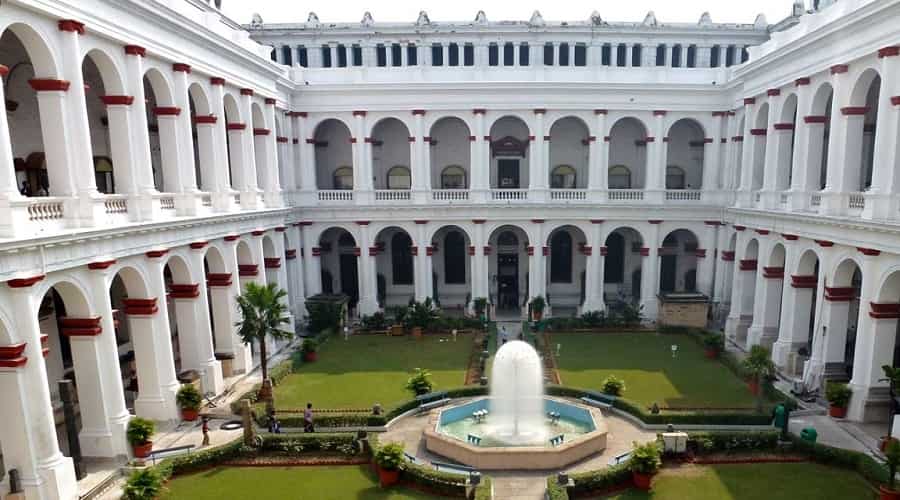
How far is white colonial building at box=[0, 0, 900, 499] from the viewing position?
1571cm

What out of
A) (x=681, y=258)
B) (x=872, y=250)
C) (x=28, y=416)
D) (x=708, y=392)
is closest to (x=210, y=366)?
(x=28, y=416)

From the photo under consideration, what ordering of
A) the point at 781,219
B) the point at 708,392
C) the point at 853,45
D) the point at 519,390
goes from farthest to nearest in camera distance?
the point at 781,219 → the point at 708,392 → the point at 853,45 → the point at 519,390

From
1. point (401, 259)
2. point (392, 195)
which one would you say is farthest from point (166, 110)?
point (401, 259)

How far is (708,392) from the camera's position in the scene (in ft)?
70.3

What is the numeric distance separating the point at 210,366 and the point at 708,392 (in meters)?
19.2

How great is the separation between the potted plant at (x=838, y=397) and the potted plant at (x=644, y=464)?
8578 mm

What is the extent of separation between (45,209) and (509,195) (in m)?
23.4

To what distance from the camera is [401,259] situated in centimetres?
3675

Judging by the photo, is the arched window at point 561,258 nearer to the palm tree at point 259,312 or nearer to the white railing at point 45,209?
the palm tree at point 259,312

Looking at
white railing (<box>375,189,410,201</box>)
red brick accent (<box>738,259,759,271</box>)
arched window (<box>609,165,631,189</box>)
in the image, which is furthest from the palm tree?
arched window (<box>609,165,631,189</box>)

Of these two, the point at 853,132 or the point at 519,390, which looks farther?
the point at 853,132

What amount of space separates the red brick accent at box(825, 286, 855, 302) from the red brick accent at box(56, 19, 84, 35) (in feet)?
85.2

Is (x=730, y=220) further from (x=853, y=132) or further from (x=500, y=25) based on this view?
(x=500, y=25)

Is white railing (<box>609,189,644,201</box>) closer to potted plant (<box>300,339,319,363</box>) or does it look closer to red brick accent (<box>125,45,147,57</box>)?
potted plant (<box>300,339,319,363</box>)
